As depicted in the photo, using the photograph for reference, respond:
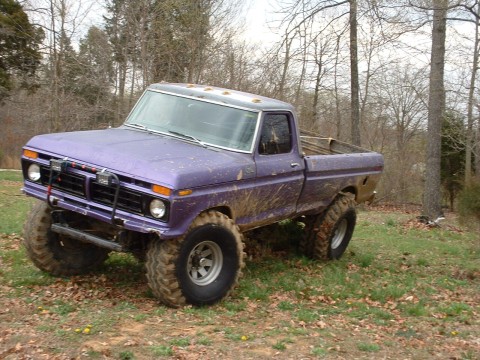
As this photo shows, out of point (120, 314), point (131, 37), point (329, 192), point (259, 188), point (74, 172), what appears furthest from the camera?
point (131, 37)

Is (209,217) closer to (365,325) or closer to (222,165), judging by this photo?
(222,165)

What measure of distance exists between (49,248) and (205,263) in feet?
5.86

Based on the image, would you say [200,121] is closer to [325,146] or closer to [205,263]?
[205,263]

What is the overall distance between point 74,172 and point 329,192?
381 cm

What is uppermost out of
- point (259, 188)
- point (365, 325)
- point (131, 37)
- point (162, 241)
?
point (131, 37)

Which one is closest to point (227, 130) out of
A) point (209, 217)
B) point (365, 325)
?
point (209, 217)

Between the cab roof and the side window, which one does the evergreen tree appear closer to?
the cab roof

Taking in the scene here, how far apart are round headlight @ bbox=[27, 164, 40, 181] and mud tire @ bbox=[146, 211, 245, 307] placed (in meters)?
1.48

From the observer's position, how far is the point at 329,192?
26.2ft

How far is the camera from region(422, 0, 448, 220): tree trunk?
1534cm

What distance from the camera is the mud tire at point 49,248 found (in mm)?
6156

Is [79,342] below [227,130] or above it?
below

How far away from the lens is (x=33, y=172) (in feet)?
19.6

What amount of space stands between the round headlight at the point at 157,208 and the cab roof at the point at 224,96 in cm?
201
